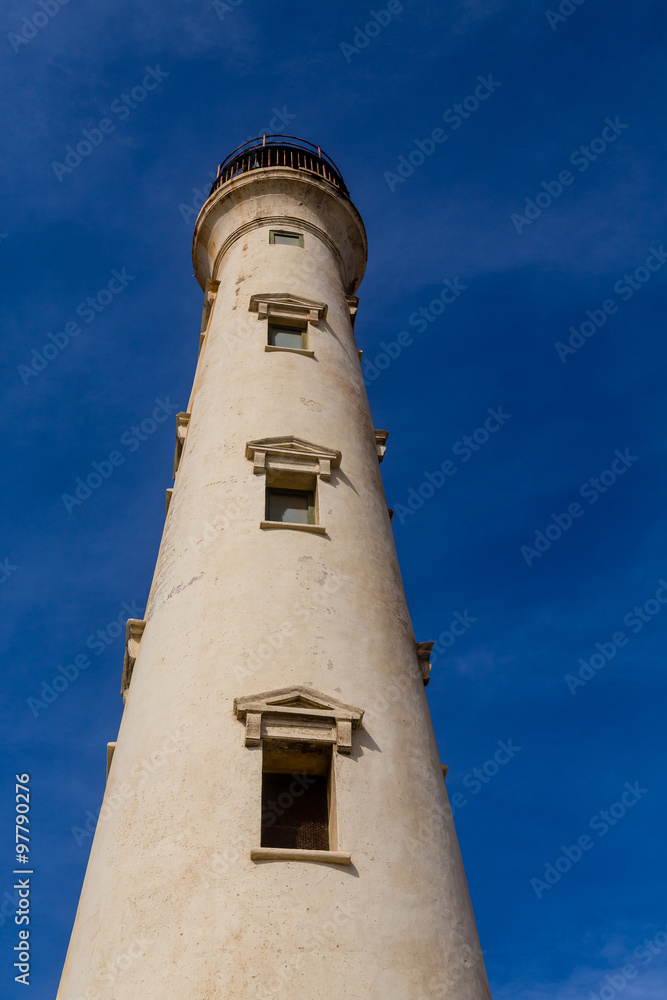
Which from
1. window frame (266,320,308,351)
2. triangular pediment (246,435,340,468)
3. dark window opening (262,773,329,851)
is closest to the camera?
dark window opening (262,773,329,851)

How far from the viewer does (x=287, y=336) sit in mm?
21203

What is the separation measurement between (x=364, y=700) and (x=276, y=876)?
9.97 feet

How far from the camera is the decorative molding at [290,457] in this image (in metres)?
16.9

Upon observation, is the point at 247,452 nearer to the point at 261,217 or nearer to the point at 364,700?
the point at 364,700

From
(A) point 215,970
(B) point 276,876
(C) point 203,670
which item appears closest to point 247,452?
(C) point 203,670

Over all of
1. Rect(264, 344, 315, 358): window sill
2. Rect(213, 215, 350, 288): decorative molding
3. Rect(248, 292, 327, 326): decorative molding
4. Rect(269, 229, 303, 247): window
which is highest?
Rect(213, 215, 350, 288): decorative molding

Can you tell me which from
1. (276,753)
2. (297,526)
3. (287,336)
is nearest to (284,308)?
(287,336)

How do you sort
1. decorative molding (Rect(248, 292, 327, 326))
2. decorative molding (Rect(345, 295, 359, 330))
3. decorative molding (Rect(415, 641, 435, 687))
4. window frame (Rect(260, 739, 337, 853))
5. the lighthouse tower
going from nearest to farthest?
the lighthouse tower → window frame (Rect(260, 739, 337, 853)) → decorative molding (Rect(415, 641, 435, 687)) → decorative molding (Rect(248, 292, 327, 326)) → decorative molding (Rect(345, 295, 359, 330))

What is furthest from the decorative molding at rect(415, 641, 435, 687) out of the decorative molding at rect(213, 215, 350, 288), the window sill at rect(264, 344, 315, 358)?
the decorative molding at rect(213, 215, 350, 288)

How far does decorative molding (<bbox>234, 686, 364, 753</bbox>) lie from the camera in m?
12.4

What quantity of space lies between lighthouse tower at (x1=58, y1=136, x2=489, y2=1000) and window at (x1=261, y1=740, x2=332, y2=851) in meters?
0.03

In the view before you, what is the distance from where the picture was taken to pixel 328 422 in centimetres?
1847

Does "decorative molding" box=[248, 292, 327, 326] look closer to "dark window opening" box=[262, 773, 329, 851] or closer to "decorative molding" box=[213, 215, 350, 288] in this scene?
"decorative molding" box=[213, 215, 350, 288]

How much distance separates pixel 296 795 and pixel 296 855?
1492mm
